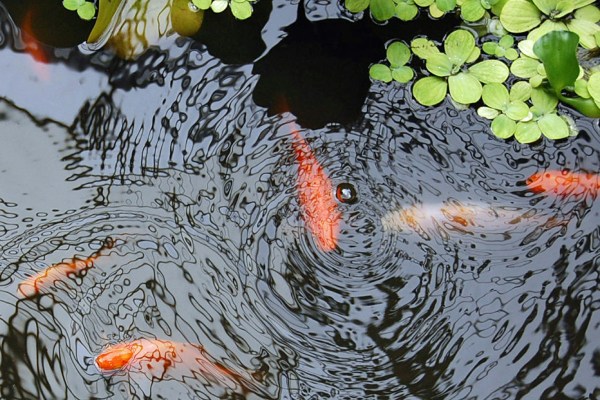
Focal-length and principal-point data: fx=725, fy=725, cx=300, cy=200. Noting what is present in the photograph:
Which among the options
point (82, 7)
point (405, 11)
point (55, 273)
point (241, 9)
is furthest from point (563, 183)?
point (82, 7)

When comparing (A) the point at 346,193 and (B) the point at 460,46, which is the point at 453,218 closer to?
(A) the point at 346,193

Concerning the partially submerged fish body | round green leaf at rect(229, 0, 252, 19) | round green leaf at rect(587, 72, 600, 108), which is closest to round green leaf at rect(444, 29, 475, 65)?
round green leaf at rect(587, 72, 600, 108)

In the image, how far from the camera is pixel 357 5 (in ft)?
8.33

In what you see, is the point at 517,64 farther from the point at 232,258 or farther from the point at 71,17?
the point at 71,17

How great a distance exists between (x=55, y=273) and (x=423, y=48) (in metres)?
1.44

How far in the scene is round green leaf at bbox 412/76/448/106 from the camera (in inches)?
96.3

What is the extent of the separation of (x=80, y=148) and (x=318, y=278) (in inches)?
37.0

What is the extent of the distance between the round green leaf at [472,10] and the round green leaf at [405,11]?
17cm

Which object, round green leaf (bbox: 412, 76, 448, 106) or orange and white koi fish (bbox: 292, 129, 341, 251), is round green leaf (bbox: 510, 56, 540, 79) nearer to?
round green leaf (bbox: 412, 76, 448, 106)

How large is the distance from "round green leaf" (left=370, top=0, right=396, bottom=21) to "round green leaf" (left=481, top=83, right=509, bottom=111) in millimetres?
421

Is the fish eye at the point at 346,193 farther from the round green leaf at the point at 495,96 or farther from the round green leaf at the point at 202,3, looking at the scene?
the round green leaf at the point at 202,3

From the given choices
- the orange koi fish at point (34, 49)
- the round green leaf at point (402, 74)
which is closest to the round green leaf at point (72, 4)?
the orange koi fish at point (34, 49)

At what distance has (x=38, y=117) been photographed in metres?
2.52

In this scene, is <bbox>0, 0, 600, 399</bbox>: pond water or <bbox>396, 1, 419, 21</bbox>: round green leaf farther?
<bbox>396, 1, 419, 21</bbox>: round green leaf
